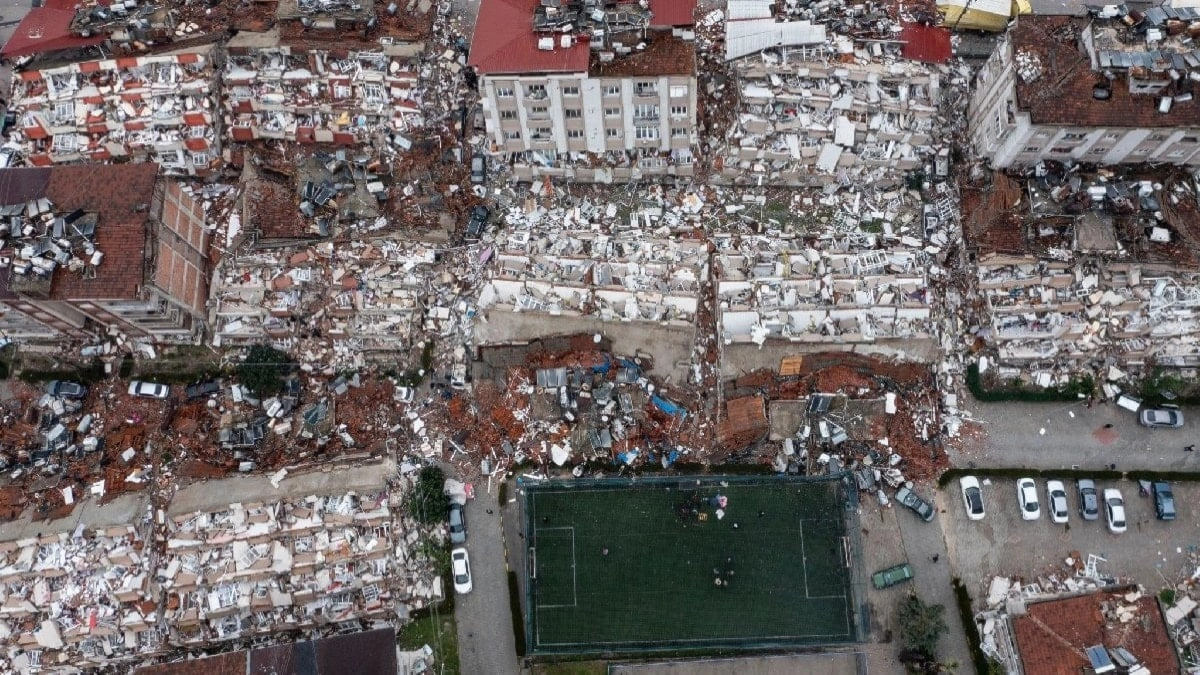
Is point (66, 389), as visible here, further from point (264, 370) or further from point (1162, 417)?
point (1162, 417)

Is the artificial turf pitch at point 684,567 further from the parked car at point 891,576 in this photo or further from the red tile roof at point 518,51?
the red tile roof at point 518,51

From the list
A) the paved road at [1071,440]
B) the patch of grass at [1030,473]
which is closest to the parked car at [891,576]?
the patch of grass at [1030,473]

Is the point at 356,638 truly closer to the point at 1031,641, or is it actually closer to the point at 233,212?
the point at 233,212

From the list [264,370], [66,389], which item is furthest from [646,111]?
[66,389]

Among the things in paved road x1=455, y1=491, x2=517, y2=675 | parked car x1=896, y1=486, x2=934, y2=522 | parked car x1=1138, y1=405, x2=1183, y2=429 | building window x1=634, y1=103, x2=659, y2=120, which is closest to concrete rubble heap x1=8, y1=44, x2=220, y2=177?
building window x1=634, y1=103, x2=659, y2=120

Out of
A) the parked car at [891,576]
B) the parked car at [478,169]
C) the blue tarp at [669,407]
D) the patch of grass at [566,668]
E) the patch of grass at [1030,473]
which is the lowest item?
the patch of grass at [566,668]

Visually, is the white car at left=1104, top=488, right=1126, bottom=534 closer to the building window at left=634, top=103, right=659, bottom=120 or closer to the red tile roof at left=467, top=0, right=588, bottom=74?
the building window at left=634, top=103, right=659, bottom=120
